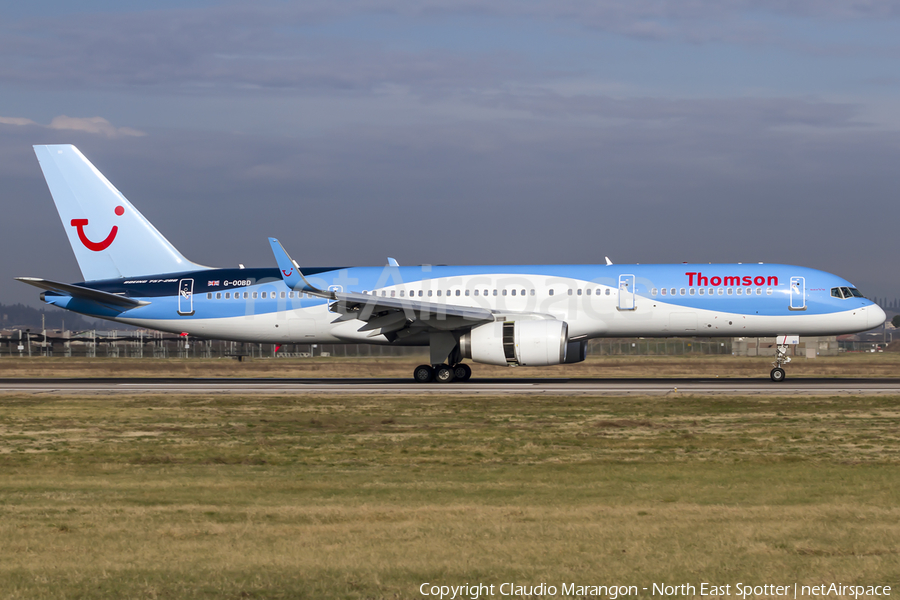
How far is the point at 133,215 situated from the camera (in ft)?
119

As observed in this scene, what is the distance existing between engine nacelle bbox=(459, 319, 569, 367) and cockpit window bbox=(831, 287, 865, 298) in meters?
9.54

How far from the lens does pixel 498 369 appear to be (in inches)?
1832

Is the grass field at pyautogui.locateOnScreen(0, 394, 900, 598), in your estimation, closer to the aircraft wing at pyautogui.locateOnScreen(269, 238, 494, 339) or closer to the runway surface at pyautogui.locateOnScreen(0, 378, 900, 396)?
the runway surface at pyautogui.locateOnScreen(0, 378, 900, 396)

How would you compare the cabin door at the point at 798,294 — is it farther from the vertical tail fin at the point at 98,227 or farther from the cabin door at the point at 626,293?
the vertical tail fin at the point at 98,227

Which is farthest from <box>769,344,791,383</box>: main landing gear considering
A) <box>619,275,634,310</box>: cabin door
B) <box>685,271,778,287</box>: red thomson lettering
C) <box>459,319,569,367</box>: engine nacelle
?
<box>459,319,569,367</box>: engine nacelle

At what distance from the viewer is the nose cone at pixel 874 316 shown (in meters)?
31.2

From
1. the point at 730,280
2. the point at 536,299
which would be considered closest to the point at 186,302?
the point at 536,299

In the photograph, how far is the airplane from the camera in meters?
31.0

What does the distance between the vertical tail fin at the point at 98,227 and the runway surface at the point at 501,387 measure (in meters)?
4.96

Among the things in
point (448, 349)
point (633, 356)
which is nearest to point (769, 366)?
point (633, 356)

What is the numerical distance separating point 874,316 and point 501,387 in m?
13.4

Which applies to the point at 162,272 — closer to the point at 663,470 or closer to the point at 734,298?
the point at 734,298

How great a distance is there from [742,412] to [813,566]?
1450 cm

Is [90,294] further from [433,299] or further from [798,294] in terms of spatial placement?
[798,294]
